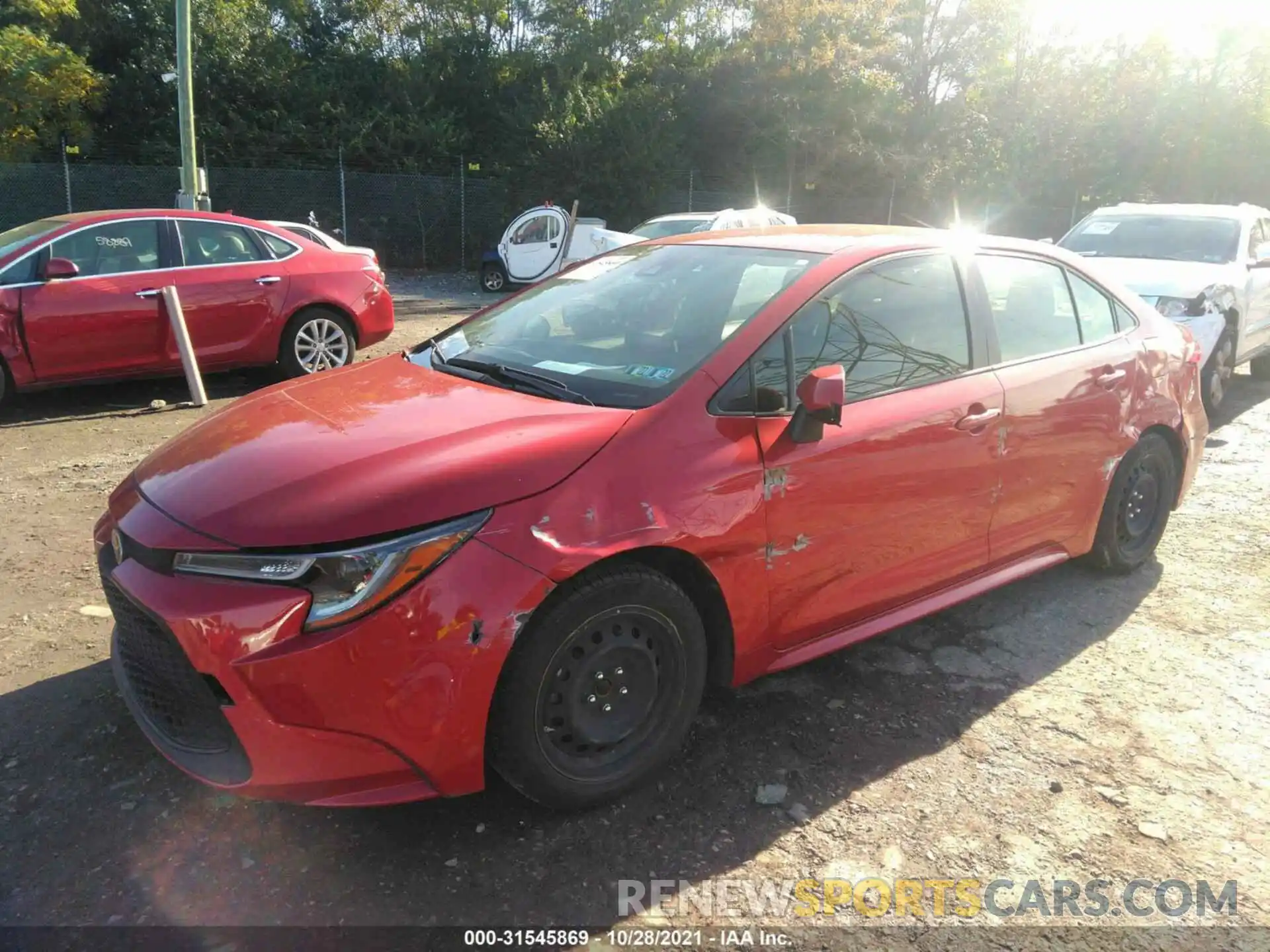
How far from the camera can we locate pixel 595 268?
397 centimetres

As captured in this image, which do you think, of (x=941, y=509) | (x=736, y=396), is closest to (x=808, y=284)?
(x=736, y=396)

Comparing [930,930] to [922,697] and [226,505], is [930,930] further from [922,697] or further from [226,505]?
[226,505]

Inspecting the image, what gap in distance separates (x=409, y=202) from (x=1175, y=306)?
2012cm

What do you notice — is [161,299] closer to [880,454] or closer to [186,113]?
[880,454]

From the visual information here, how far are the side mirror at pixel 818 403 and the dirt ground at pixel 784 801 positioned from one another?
104cm

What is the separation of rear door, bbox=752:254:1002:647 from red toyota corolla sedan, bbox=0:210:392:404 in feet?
19.5

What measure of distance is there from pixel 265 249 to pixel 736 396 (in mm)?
6304

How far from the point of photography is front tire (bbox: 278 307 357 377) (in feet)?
26.5

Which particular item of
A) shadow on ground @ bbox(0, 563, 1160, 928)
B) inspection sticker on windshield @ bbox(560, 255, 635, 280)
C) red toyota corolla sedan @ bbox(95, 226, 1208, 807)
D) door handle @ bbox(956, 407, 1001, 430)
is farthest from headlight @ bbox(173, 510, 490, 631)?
door handle @ bbox(956, 407, 1001, 430)

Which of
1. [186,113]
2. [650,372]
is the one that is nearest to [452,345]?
[650,372]

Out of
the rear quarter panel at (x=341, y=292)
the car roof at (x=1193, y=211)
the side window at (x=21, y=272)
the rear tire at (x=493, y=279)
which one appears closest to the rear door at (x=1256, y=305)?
the car roof at (x=1193, y=211)

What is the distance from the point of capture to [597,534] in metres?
2.54

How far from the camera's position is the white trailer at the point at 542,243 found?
1931 cm

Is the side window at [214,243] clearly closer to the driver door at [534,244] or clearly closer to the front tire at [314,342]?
the front tire at [314,342]
